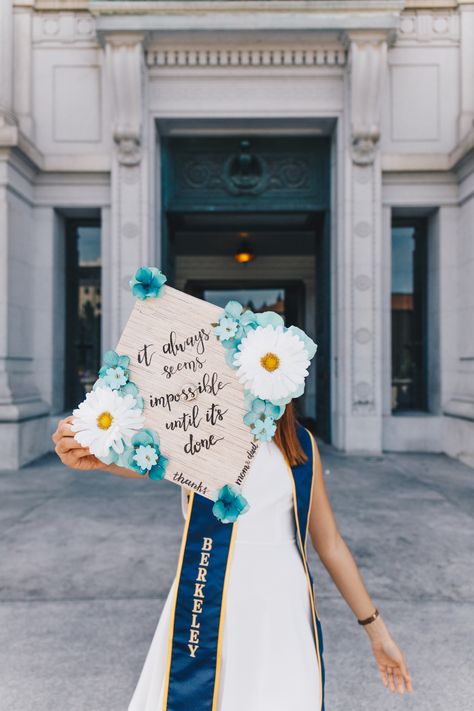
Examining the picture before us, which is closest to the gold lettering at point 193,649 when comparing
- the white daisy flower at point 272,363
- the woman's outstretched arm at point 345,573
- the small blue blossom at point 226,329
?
the woman's outstretched arm at point 345,573

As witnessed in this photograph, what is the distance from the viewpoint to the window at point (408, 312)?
1009 cm

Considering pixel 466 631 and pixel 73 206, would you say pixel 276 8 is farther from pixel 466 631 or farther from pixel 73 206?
pixel 466 631

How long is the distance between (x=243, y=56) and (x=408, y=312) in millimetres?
5425

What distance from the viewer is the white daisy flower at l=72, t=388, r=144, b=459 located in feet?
3.93

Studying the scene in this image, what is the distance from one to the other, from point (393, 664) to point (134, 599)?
7.42 ft

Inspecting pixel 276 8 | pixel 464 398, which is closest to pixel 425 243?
pixel 464 398

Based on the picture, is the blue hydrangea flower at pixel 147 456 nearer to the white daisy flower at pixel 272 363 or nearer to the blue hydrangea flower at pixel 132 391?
the blue hydrangea flower at pixel 132 391

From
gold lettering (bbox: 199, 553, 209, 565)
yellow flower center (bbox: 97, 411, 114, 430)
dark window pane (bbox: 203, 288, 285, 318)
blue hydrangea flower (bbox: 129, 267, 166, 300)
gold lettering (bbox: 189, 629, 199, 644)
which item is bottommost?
gold lettering (bbox: 189, 629, 199, 644)

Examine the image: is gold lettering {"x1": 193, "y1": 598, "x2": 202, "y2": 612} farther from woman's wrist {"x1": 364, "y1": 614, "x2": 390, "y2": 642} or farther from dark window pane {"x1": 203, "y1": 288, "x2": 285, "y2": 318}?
dark window pane {"x1": 203, "y1": 288, "x2": 285, "y2": 318}

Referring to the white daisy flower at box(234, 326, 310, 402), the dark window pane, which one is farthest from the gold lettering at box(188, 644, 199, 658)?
the dark window pane

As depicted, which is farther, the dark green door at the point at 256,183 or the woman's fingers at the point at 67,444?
the dark green door at the point at 256,183

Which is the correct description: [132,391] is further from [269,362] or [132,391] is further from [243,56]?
[243,56]

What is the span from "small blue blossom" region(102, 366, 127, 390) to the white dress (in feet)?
1.32

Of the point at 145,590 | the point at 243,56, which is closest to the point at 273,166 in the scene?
the point at 243,56
